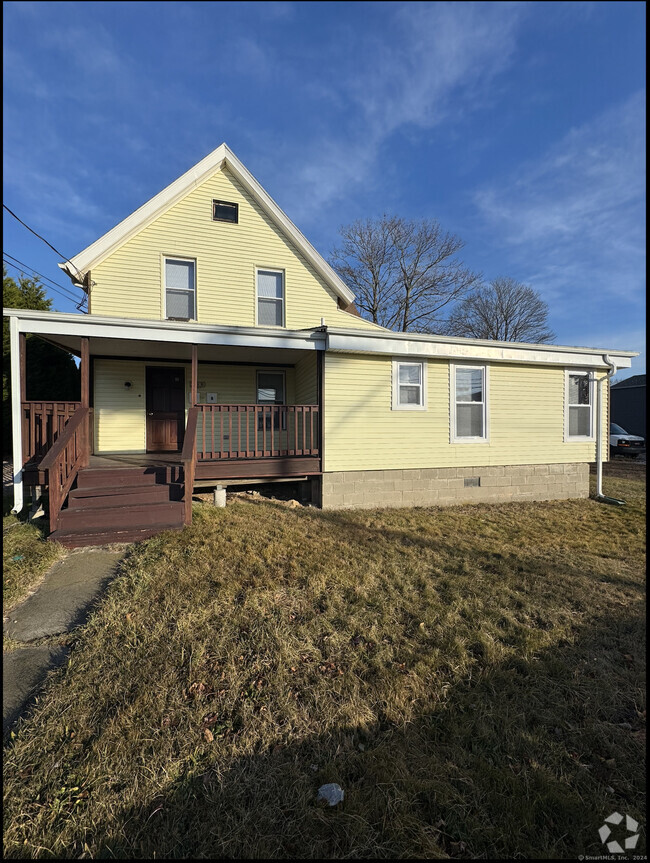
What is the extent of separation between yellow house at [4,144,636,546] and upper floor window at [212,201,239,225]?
0.12 feet

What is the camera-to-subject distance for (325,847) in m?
1.56

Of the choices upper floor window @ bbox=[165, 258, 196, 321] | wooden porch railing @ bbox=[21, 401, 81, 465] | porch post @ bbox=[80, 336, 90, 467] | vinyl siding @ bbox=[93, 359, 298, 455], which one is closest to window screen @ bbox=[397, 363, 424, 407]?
vinyl siding @ bbox=[93, 359, 298, 455]

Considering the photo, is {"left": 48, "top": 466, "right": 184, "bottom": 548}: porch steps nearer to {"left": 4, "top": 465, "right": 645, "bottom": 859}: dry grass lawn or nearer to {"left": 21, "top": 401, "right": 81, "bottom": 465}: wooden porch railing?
{"left": 21, "top": 401, "right": 81, "bottom": 465}: wooden porch railing

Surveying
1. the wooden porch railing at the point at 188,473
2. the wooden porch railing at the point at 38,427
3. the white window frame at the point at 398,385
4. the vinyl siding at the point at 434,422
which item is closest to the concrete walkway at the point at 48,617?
the wooden porch railing at the point at 188,473

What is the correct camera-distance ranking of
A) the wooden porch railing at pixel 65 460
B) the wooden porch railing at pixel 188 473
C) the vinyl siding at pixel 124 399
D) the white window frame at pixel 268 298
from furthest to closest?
the white window frame at pixel 268 298, the vinyl siding at pixel 124 399, the wooden porch railing at pixel 188 473, the wooden porch railing at pixel 65 460

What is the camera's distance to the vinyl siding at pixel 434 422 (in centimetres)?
752

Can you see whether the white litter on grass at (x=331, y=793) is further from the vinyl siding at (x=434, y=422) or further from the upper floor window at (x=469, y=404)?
the upper floor window at (x=469, y=404)

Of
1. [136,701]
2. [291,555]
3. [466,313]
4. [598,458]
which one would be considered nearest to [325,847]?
[136,701]

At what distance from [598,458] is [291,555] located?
27.9 ft

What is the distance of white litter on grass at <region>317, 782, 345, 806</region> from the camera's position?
5.64 feet

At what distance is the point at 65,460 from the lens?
18.2ft

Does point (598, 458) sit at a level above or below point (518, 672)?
above

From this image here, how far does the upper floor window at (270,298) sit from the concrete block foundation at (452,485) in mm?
4617

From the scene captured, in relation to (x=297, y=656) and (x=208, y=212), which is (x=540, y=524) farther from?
(x=208, y=212)
